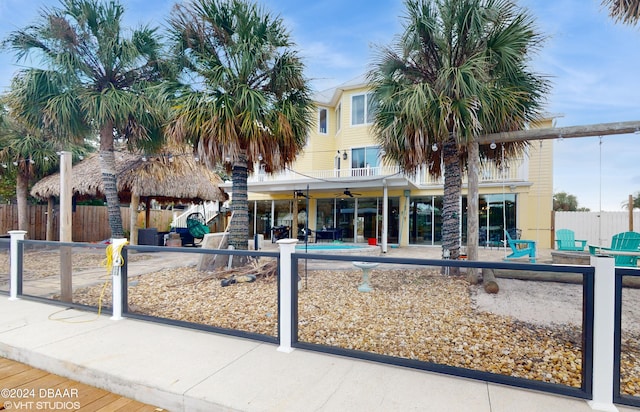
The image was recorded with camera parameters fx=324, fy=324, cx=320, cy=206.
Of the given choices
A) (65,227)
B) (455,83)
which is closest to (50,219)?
(65,227)

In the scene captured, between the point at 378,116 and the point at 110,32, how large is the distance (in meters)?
6.58

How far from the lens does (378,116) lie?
7047 mm

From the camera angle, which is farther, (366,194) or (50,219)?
(366,194)

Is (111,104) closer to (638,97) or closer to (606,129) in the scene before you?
(606,129)

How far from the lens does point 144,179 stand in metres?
11.5

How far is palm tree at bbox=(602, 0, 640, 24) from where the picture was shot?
4.63 meters

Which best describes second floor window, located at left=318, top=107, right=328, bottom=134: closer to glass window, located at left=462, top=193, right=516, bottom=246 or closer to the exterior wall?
glass window, located at left=462, top=193, right=516, bottom=246

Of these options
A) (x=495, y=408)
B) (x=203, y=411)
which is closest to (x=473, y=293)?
(x=495, y=408)

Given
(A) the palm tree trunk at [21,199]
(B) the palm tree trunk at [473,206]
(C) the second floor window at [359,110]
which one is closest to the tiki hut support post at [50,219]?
(A) the palm tree trunk at [21,199]

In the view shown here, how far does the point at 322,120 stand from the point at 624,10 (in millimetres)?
13347

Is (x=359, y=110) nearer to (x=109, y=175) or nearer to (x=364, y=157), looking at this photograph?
(x=364, y=157)

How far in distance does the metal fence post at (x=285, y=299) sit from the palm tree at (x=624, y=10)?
5.88 metres

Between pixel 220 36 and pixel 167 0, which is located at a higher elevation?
pixel 167 0

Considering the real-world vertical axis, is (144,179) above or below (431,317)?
above
